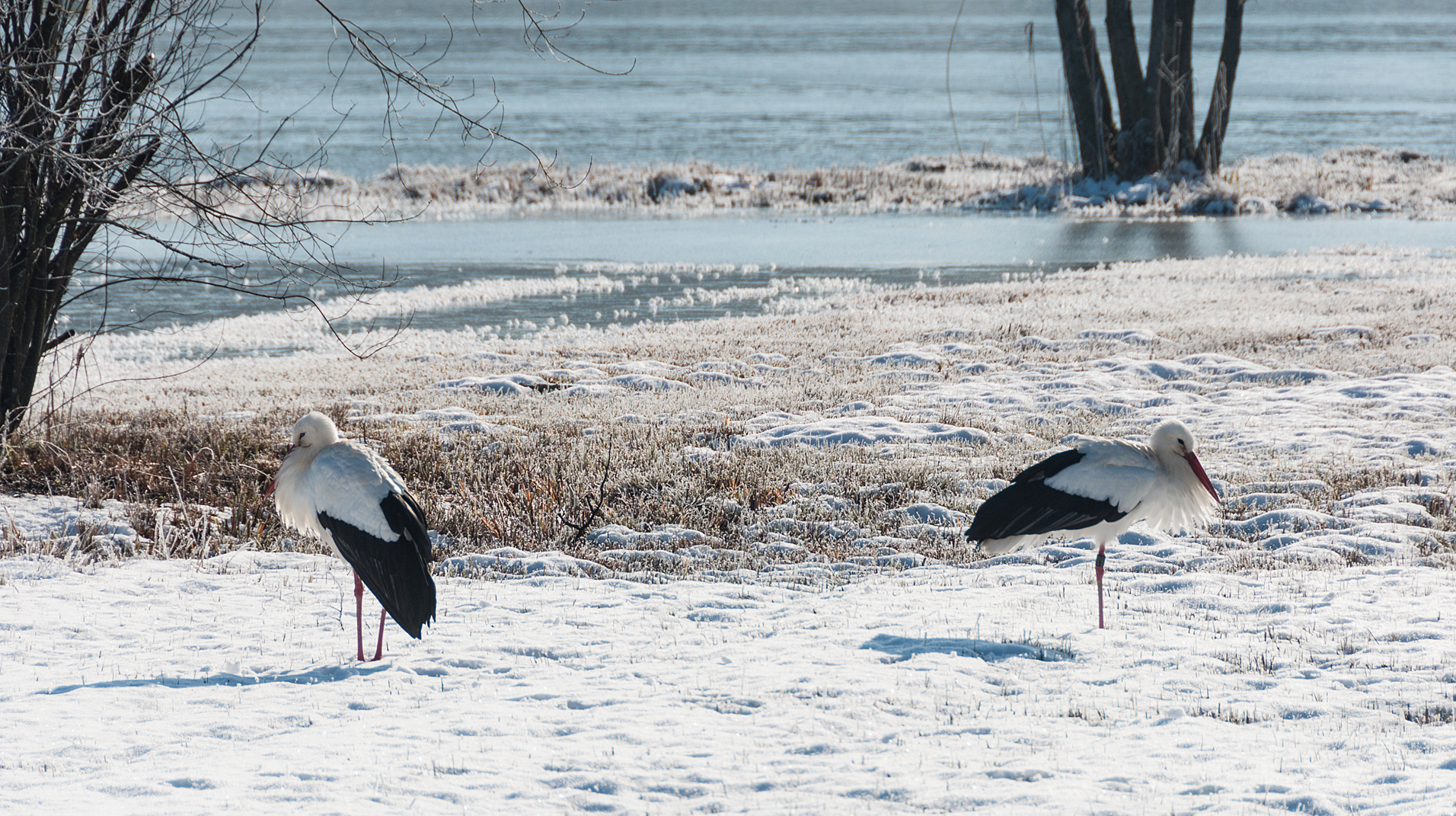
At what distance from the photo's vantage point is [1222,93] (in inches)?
1305

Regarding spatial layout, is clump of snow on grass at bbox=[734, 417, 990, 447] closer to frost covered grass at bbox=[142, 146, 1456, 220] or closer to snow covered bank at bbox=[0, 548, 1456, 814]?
snow covered bank at bbox=[0, 548, 1456, 814]

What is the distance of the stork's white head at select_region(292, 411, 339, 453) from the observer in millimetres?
6766

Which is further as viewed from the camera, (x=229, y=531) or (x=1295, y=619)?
(x=229, y=531)

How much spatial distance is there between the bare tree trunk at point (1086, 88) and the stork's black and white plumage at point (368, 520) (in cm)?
3105

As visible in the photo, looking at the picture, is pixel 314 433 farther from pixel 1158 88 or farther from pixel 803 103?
pixel 803 103

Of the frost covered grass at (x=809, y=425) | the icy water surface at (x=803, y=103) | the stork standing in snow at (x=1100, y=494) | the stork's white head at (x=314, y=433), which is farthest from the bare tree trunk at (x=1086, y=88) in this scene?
the stork's white head at (x=314, y=433)

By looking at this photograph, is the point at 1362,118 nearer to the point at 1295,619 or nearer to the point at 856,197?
the point at 856,197

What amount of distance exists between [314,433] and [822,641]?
125 inches

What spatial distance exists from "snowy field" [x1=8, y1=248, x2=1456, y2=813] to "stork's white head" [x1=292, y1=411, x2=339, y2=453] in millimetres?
1146

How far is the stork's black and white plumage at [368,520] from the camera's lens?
6.32m

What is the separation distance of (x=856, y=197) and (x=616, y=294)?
16.4m

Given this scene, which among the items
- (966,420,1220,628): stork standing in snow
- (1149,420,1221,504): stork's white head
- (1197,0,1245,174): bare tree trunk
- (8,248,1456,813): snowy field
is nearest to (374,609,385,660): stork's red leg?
(8,248,1456,813): snowy field

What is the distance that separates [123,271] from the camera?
24.3m

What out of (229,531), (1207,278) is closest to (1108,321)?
(1207,278)
